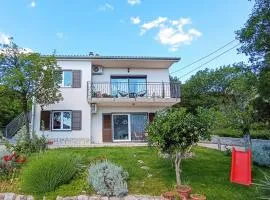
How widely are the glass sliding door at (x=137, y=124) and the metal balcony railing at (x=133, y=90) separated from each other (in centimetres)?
157

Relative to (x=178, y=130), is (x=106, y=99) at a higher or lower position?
higher

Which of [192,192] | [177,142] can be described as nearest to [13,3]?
[177,142]

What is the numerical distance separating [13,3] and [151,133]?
951 centimetres

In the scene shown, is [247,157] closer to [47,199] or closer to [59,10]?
[47,199]

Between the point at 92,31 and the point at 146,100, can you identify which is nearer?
the point at 92,31

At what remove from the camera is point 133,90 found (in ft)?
68.4

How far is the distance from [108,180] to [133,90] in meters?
13.5

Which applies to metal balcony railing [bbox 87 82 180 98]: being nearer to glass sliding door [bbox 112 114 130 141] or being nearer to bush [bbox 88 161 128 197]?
glass sliding door [bbox 112 114 130 141]

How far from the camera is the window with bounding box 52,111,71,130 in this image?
754 inches

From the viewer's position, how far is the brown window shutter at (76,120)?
62.5ft

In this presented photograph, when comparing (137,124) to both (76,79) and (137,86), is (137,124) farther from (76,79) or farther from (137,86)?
(76,79)

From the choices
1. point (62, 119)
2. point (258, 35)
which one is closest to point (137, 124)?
point (62, 119)

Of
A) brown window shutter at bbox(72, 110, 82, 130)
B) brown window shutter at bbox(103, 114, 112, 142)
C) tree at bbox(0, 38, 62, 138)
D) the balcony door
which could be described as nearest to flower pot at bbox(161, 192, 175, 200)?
tree at bbox(0, 38, 62, 138)

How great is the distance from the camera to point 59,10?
15.7 metres
